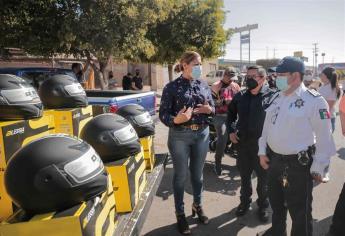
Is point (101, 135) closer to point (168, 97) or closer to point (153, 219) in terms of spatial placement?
point (168, 97)

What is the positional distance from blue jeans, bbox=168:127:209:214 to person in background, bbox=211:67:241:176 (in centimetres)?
222

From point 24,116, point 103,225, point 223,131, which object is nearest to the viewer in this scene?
point 103,225

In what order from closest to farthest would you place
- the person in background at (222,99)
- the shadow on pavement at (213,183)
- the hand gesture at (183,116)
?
the hand gesture at (183,116) → the shadow on pavement at (213,183) → the person in background at (222,99)

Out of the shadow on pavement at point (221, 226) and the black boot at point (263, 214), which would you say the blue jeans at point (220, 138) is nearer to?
the shadow on pavement at point (221, 226)

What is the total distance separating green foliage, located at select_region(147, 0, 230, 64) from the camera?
17.6 m

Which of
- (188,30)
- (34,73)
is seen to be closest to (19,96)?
(34,73)

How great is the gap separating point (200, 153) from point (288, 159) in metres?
1.15

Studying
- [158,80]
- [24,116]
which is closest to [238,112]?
[24,116]

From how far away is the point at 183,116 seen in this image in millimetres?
3678

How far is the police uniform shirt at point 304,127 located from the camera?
2.97m

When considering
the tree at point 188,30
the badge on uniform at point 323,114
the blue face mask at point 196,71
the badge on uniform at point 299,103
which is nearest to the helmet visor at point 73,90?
the blue face mask at point 196,71

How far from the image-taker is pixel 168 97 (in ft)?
12.7

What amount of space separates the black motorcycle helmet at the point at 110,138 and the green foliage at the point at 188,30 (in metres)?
14.4

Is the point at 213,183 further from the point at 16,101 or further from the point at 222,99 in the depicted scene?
the point at 16,101
